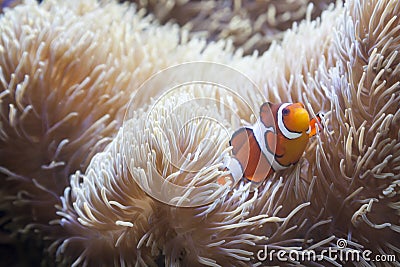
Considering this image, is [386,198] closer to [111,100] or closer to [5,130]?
[111,100]

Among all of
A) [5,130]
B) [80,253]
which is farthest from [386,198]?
[5,130]

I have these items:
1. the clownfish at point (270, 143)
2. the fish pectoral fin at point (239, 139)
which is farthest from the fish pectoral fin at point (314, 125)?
the fish pectoral fin at point (239, 139)

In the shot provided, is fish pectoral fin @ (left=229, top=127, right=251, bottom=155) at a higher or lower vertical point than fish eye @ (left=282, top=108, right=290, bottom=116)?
lower

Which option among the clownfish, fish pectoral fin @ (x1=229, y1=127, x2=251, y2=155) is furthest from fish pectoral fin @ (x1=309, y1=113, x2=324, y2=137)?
fish pectoral fin @ (x1=229, y1=127, x2=251, y2=155)

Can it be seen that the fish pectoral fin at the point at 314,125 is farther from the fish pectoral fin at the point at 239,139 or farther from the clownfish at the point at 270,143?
the fish pectoral fin at the point at 239,139

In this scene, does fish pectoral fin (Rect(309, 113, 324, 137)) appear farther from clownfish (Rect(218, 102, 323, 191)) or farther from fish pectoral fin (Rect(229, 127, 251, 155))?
fish pectoral fin (Rect(229, 127, 251, 155))

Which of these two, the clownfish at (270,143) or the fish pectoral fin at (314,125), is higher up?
the fish pectoral fin at (314,125)
